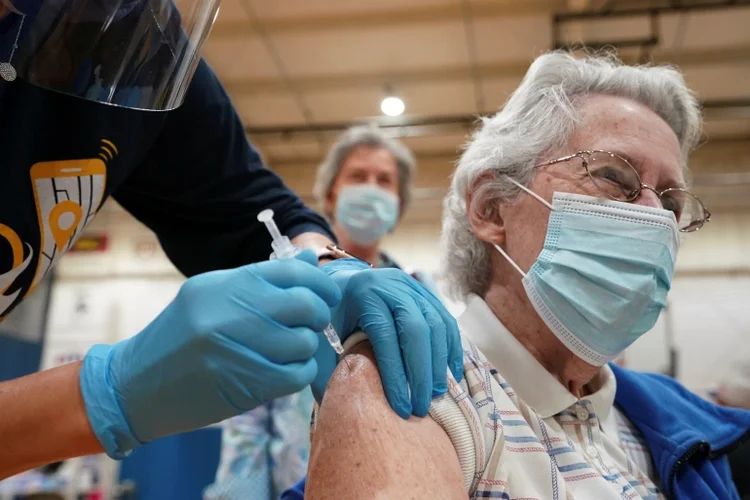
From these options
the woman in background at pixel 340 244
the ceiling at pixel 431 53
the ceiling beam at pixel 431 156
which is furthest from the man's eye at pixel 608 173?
the ceiling beam at pixel 431 156

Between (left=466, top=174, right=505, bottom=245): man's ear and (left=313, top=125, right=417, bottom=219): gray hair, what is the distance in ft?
4.63

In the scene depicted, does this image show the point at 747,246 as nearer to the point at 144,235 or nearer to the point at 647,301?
the point at 647,301

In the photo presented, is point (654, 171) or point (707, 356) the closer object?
point (654, 171)

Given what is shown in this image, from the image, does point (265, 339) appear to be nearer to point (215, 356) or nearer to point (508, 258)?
point (215, 356)

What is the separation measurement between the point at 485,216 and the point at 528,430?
48 cm

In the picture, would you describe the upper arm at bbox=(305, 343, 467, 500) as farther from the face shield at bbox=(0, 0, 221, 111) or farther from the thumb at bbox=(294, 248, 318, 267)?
the face shield at bbox=(0, 0, 221, 111)

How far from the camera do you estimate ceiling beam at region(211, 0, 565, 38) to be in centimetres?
376

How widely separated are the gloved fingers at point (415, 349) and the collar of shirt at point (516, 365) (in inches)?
9.5

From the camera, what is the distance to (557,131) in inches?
47.0

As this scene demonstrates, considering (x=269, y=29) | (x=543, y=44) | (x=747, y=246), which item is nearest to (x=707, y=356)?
(x=747, y=246)

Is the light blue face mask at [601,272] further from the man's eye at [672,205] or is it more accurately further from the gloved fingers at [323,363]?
the gloved fingers at [323,363]

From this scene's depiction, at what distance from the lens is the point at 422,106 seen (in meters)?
4.98

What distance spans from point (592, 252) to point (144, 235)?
5.27 meters

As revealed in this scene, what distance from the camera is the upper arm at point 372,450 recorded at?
0.69m
